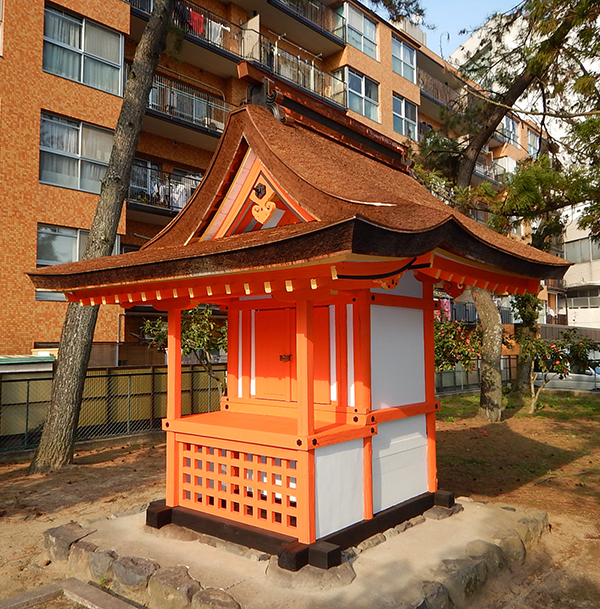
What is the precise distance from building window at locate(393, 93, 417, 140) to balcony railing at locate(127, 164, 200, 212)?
13.3 m

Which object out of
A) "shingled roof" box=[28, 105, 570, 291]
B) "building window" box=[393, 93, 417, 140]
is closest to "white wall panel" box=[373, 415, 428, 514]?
"shingled roof" box=[28, 105, 570, 291]

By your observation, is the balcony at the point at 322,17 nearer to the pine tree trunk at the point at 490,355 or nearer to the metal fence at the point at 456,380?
the pine tree trunk at the point at 490,355

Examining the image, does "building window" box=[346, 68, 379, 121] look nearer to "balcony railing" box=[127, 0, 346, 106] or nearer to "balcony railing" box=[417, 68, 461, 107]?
"balcony railing" box=[127, 0, 346, 106]

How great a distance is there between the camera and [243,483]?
5.61 metres

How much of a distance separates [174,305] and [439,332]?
9601mm

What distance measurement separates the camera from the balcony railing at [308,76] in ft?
74.4

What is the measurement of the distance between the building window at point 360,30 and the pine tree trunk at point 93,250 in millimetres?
16551

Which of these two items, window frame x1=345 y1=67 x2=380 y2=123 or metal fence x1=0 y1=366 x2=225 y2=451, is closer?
metal fence x1=0 y1=366 x2=225 y2=451

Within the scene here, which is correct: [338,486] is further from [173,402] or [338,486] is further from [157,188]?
[157,188]

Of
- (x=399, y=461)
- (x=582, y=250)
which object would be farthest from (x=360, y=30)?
(x=582, y=250)

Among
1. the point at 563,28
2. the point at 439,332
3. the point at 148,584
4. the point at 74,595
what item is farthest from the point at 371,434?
the point at 439,332

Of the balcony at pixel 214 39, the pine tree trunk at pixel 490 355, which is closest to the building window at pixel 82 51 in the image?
the balcony at pixel 214 39

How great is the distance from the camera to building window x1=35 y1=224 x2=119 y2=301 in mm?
14875

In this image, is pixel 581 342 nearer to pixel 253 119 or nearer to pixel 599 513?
pixel 599 513
